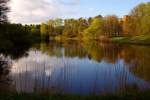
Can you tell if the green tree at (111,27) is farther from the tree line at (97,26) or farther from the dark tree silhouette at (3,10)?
the dark tree silhouette at (3,10)

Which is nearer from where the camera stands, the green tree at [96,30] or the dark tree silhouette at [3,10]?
the dark tree silhouette at [3,10]

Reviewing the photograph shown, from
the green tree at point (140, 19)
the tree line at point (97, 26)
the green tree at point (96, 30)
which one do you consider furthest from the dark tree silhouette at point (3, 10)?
the green tree at point (96, 30)

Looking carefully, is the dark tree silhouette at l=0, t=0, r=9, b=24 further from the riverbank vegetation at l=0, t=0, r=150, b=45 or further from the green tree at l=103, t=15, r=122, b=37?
the green tree at l=103, t=15, r=122, b=37

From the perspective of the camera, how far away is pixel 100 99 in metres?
8.75

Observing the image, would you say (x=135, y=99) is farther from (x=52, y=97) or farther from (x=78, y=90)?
(x=78, y=90)

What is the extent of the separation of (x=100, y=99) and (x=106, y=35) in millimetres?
82791

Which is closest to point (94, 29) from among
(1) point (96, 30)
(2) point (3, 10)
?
(1) point (96, 30)

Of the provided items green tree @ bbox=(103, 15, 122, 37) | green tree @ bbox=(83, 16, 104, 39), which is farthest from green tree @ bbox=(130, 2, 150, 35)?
green tree @ bbox=(83, 16, 104, 39)

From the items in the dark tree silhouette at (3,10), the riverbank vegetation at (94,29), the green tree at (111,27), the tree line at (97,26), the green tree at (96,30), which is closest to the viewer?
the dark tree silhouette at (3,10)

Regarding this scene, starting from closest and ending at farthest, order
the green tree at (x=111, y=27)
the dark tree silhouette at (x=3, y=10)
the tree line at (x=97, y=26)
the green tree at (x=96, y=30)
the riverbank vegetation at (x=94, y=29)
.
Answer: the dark tree silhouette at (x=3, y=10) < the riverbank vegetation at (x=94, y=29) < the tree line at (x=97, y=26) < the green tree at (x=96, y=30) < the green tree at (x=111, y=27)

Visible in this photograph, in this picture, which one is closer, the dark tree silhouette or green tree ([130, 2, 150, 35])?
the dark tree silhouette

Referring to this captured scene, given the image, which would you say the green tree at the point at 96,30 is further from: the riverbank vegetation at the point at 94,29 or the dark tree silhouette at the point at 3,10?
the dark tree silhouette at the point at 3,10

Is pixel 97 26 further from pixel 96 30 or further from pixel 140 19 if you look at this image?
pixel 140 19

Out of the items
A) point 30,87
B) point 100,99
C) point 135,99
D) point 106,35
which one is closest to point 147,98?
point 135,99
